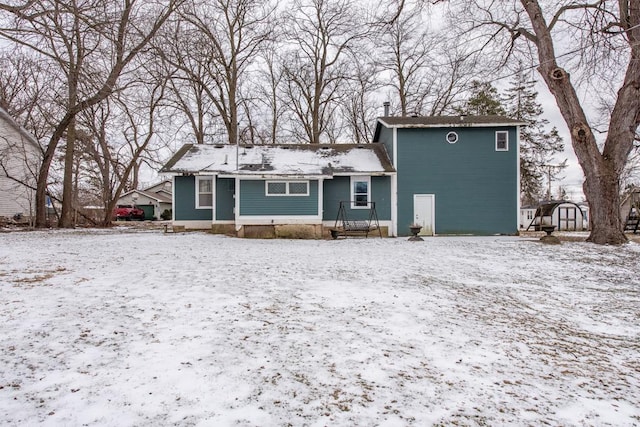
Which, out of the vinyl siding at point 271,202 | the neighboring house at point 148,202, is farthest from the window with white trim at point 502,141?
the neighboring house at point 148,202

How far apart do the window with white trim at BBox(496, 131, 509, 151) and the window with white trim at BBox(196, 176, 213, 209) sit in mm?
12049

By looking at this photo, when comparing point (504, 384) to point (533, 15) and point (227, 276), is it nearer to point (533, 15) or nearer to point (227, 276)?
point (227, 276)

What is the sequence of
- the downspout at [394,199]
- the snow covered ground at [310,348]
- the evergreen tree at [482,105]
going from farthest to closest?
1. the evergreen tree at [482,105]
2. the downspout at [394,199]
3. the snow covered ground at [310,348]

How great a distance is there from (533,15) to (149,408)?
606 inches

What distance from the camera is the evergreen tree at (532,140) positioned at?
28.2 m

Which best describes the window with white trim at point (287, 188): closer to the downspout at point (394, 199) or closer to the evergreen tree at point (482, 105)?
the downspout at point (394, 199)

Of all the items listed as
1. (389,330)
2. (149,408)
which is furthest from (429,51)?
(149,408)

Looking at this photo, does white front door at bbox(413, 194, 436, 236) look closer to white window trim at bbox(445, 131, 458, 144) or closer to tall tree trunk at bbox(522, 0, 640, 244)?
white window trim at bbox(445, 131, 458, 144)

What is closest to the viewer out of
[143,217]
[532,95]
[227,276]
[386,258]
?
[227,276]

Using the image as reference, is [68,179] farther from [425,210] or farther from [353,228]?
[425,210]

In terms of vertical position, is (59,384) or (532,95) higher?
(532,95)

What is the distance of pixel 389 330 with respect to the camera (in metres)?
4.01

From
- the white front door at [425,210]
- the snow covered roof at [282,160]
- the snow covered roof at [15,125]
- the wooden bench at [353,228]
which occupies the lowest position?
the wooden bench at [353,228]

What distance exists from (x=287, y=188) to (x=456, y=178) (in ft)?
22.9
